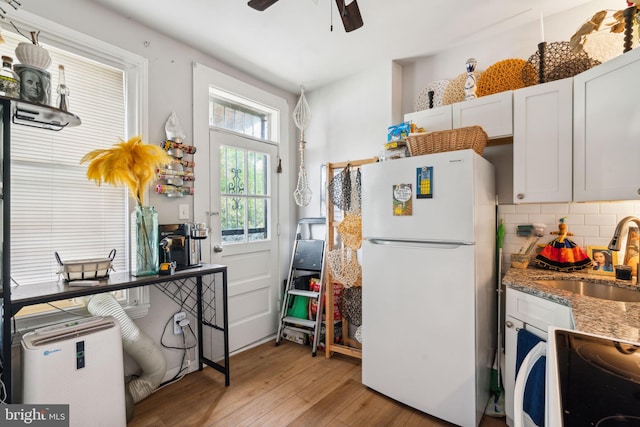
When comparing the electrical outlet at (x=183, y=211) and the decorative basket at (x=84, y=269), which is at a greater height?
the electrical outlet at (x=183, y=211)

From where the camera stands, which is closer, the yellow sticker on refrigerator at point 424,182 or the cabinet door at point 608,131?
the cabinet door at point 608,131

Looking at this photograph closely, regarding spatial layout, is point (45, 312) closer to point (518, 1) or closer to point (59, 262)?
point (59, 262)

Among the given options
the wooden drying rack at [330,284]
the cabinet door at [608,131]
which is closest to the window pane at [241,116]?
the wooden drying rack at [330,284]

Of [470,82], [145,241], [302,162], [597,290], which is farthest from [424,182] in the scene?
[145,241]

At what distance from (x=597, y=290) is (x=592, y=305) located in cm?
57

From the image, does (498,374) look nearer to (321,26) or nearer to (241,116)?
(321,26)

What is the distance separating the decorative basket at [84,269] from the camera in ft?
5.26

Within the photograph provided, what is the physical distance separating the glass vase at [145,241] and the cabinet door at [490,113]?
6.98 feet

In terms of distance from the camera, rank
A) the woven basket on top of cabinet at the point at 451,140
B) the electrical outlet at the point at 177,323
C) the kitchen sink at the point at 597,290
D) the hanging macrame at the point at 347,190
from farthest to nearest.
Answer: the hanging macrame at the point at 347,190 → the electrical outlet at the point at 177,323 → the woven basket on top of cabinet at the point at 451,140 → the kitchen sink at the point at 597,290

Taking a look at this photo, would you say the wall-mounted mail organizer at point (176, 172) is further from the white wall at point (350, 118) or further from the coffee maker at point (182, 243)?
the white wall at point (350, 118)

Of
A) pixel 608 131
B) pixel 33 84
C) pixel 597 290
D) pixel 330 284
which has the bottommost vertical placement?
pixel 330 284

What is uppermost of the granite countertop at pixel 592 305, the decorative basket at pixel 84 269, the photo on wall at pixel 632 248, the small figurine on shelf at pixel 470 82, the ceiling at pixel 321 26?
the ceiling at pixel 321 26

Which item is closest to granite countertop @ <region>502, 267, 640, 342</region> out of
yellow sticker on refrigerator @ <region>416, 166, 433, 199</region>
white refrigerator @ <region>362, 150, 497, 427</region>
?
white refrigerator @ <region>362, 150, 497, 427</region>

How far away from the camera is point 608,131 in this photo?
148 centimetres
